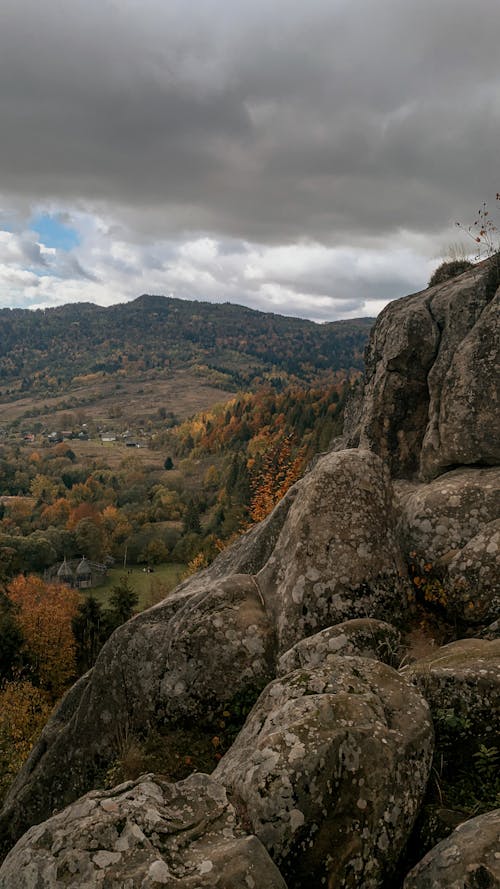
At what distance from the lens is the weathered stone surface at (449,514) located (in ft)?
45.0

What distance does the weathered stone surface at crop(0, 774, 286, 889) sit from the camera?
235 inches

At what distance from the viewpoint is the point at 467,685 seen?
8.02m

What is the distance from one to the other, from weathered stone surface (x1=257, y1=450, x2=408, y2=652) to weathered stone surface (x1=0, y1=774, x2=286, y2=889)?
539cm

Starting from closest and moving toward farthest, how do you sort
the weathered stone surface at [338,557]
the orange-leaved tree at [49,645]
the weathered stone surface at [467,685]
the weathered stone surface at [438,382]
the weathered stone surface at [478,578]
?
the weathered stone surface at [467,685]
the weathered stone surface at [478,578]
the weathered stone surface at [338,557]
the weathered stone surface at [438,382]
the orange-leaved tree at [49,645]

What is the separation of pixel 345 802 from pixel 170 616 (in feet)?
32.9

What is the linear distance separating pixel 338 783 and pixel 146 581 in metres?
97.5

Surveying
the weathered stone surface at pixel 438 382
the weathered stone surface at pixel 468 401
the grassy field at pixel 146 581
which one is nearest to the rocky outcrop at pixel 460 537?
the weathered stone surface at pixel 468 401

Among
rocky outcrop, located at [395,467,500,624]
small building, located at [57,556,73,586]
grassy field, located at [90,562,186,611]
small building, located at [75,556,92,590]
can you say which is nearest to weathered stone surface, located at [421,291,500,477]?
rocky outcrop, located at [395,467,500,624]

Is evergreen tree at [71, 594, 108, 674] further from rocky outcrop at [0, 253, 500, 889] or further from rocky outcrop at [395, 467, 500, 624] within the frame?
rocky outcrop at [395, 467, 500, 624]

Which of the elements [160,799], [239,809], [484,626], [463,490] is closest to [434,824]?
[239,809]

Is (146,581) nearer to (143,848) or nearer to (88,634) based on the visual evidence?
(88,634)

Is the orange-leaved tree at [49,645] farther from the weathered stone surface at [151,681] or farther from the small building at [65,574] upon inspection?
the weathered stone surface at [151,681]

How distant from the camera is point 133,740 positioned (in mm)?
12070

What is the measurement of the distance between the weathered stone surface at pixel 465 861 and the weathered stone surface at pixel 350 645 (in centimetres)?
410
